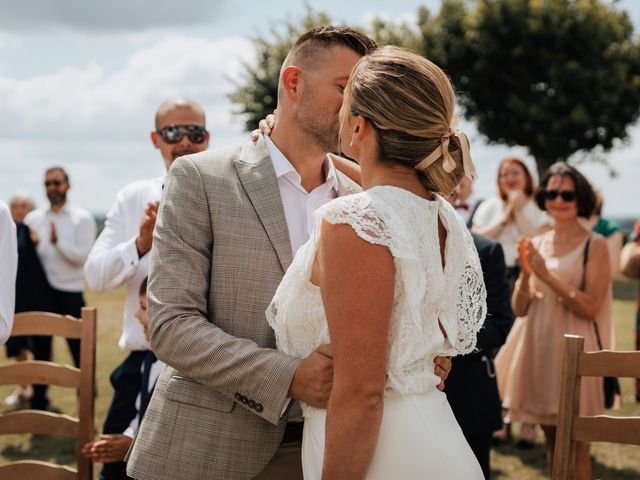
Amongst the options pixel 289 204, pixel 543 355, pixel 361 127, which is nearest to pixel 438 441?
pixel 361 127

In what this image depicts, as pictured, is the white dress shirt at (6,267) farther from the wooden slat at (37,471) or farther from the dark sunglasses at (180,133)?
the dark sunglasses at (180,133)

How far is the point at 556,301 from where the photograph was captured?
5379 millimetres

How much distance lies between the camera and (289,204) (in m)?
2.66

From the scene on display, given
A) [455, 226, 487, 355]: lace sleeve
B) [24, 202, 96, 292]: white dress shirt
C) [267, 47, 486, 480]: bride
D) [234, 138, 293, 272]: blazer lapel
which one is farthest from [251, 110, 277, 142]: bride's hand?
[24, 202, 96, 292]: white dress shirt

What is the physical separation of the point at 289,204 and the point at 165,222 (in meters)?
0.48

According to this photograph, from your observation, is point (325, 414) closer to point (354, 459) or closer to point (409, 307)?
point (354, 459)

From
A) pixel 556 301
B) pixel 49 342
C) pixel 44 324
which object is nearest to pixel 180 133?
pixel 44 324

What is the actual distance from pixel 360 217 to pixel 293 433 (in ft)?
2.95

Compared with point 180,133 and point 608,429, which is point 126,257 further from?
point 608,429

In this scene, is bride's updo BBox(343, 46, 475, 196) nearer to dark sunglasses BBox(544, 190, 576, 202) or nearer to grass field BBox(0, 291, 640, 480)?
dark sunglasses BBox(544, 190, 576, 202)

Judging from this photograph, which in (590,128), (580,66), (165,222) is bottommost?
(165,222)

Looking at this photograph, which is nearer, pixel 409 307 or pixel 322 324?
pixel 409 307

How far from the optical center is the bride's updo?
196 centimetres

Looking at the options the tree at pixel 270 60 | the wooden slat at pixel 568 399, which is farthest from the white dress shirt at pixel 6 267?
the tree at pixel 270 60
